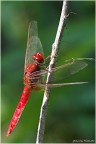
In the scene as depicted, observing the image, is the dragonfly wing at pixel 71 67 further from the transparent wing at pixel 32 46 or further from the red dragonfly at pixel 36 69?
the transparent wing at pixel 32 46

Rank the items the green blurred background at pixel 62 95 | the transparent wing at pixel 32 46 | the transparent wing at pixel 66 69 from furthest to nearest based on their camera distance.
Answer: the green blurred background at pixel 62 95 → the transparent wing at pixel 32 46 → the transparent wing at pixel 66 69

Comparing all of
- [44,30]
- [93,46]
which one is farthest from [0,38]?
[93,46]

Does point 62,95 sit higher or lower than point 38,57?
lower

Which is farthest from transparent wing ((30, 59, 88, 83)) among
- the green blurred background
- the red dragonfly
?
the green blurred background

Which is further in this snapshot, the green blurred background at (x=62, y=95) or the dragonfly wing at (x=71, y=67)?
the green blurred background at (x=62, y=95)

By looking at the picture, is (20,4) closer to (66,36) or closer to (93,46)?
(66,36)

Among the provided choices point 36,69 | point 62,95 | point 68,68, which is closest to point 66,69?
point 68,68

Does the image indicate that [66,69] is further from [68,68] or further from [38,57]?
[38,57]

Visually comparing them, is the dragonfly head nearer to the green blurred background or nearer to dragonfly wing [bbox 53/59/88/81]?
dragonfly wing [bbox 53/59/88/81]

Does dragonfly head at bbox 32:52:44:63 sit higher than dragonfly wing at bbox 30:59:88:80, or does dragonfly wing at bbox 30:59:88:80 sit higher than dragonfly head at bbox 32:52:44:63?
dragonfly head at bbox 32:52:44:63

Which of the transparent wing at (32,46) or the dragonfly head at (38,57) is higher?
the transparent wing at (32,46)

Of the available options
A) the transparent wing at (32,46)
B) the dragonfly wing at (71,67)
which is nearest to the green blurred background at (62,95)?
the transparent wing at (32,46)
